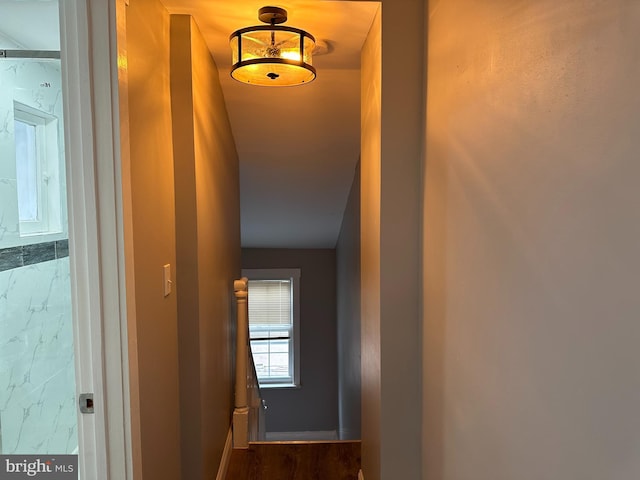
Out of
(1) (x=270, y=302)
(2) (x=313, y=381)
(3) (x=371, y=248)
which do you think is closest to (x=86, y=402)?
(3) (x=371, y=248)

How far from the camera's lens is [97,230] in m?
1.27

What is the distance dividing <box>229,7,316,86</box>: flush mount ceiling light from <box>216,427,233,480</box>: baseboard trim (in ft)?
6.39

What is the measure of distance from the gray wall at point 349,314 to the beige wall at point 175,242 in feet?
5.42

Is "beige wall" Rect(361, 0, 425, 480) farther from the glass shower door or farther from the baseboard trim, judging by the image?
the glass shower door

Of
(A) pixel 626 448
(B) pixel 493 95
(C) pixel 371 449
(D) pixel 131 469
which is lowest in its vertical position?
(C) pixel 371 449

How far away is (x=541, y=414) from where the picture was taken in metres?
0.92

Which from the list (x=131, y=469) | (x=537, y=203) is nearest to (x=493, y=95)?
(x=537, y=203)

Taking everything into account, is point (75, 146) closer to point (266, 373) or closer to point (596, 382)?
point (596, 382)

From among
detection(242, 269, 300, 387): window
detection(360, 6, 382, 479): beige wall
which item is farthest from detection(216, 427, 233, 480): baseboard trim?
detection(242, 269, 300, 387): window

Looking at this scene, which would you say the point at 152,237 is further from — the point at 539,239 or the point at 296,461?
the point at 296,461

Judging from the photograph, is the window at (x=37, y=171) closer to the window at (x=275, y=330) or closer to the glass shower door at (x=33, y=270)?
the glass shower door at (x=33, y=270)

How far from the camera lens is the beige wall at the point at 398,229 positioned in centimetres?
171

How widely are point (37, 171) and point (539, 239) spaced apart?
1.84m

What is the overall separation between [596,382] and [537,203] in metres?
0.34
